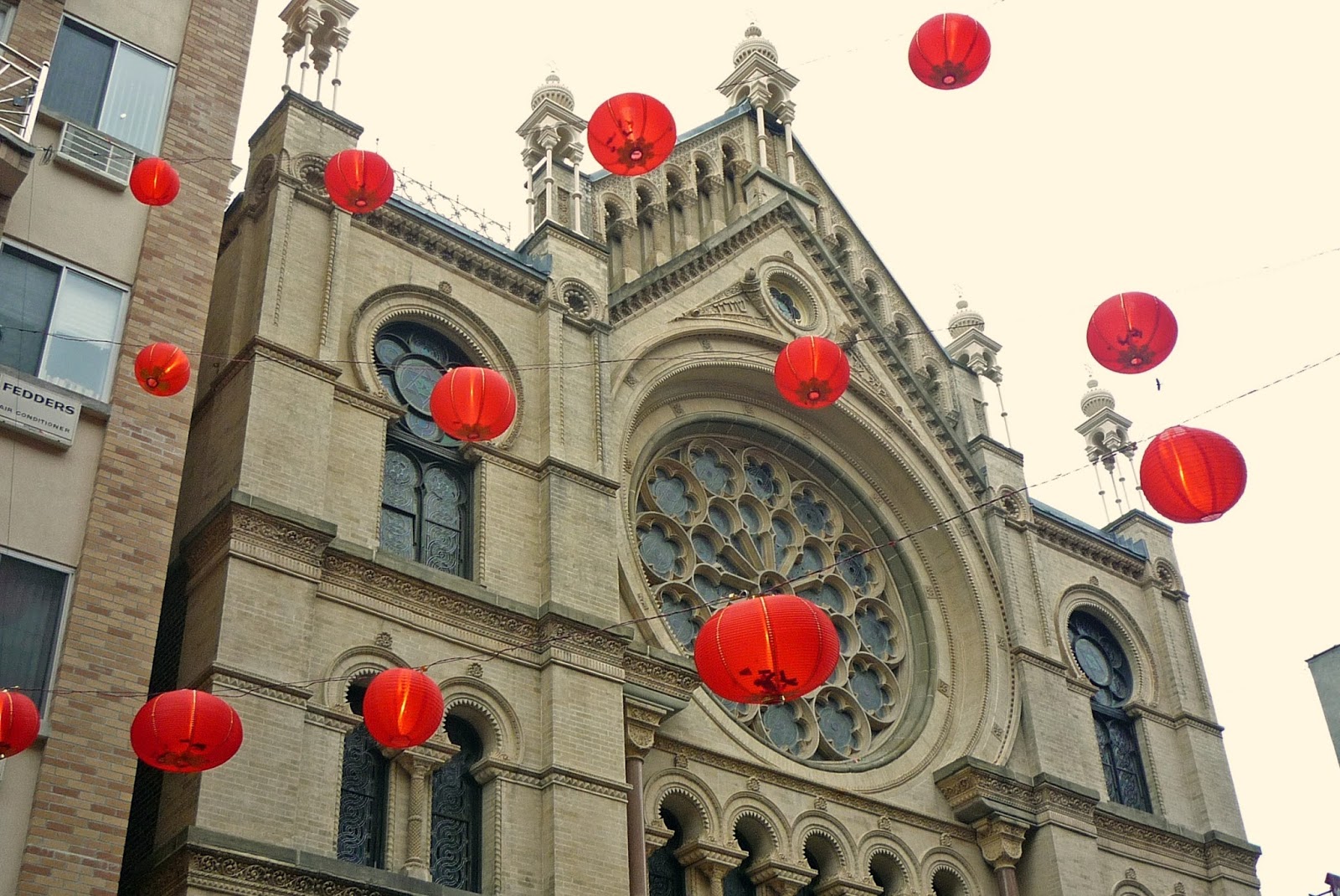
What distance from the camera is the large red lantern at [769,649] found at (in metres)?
14.1

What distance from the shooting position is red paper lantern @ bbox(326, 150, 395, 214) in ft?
59.0

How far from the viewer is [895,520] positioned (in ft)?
92.4

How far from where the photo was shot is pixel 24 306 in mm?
15977

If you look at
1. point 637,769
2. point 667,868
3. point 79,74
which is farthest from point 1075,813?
point 79,74

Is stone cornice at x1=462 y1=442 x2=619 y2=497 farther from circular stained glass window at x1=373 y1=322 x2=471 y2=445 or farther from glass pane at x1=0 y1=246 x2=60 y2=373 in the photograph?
glass pane at x1=0 y1=246 x2=60 y2=373

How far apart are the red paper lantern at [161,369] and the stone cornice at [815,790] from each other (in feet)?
28.3

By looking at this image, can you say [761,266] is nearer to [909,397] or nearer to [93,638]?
[909,397]

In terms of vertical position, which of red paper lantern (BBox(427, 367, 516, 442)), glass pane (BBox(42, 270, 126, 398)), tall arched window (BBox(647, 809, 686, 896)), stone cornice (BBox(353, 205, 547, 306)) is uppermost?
stone cornice (BBox(353, 205, 547, 306))

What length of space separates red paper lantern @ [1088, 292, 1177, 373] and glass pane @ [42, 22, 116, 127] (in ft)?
35.5

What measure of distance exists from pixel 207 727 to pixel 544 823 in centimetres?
608

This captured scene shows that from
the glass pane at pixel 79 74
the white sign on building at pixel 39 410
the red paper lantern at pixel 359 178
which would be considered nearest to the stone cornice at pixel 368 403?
the red paper lantern at pixel 359 178

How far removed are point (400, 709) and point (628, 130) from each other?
617cm

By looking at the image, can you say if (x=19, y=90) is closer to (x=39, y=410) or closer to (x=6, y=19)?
(x=6, y=19)

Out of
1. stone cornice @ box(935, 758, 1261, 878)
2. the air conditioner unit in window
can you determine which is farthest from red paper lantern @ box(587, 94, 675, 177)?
stone cornice @ box(935, 758, 1261, 878)
